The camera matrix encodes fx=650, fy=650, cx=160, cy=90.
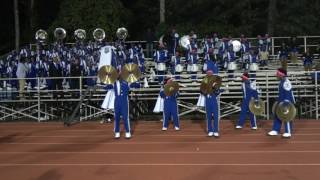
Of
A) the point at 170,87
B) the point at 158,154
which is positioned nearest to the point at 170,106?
the point at 170,87

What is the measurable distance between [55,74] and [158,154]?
1203 centimetres

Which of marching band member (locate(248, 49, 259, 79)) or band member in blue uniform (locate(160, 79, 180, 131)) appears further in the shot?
marching band member (locate(248, 49, 259, 79))

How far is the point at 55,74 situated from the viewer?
25781 mm

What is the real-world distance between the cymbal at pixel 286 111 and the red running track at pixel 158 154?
606 millimetres

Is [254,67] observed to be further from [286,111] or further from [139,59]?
[286,111]

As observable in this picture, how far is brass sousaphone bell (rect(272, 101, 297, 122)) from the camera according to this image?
16203 mm

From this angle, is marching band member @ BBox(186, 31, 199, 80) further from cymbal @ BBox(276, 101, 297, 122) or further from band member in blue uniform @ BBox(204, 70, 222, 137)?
cymbal @ BBox(276, 101, 297, 122)

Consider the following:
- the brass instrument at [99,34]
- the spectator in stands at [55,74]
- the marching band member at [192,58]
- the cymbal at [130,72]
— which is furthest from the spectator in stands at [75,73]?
the cymbal at [130,72]

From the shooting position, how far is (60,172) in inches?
488

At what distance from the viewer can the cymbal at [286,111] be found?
53.2 ft

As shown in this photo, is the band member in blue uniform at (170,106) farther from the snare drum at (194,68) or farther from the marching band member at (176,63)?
the snare drum at (194,68)

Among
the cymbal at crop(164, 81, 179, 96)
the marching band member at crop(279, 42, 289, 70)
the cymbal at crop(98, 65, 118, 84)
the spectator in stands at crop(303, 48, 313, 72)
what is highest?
the marching band member at crop(279, 42, 289, 70)

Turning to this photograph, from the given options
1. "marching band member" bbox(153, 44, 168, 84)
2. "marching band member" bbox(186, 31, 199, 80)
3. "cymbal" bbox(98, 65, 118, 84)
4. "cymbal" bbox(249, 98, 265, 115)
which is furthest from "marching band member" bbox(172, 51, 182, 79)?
"cymbal" bbox(98, 65, 118, 84)

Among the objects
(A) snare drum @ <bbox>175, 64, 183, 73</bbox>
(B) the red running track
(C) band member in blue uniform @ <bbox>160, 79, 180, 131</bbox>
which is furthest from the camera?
(A) snare drum @ <bbox>175, 64, 183, 73</bbox>
